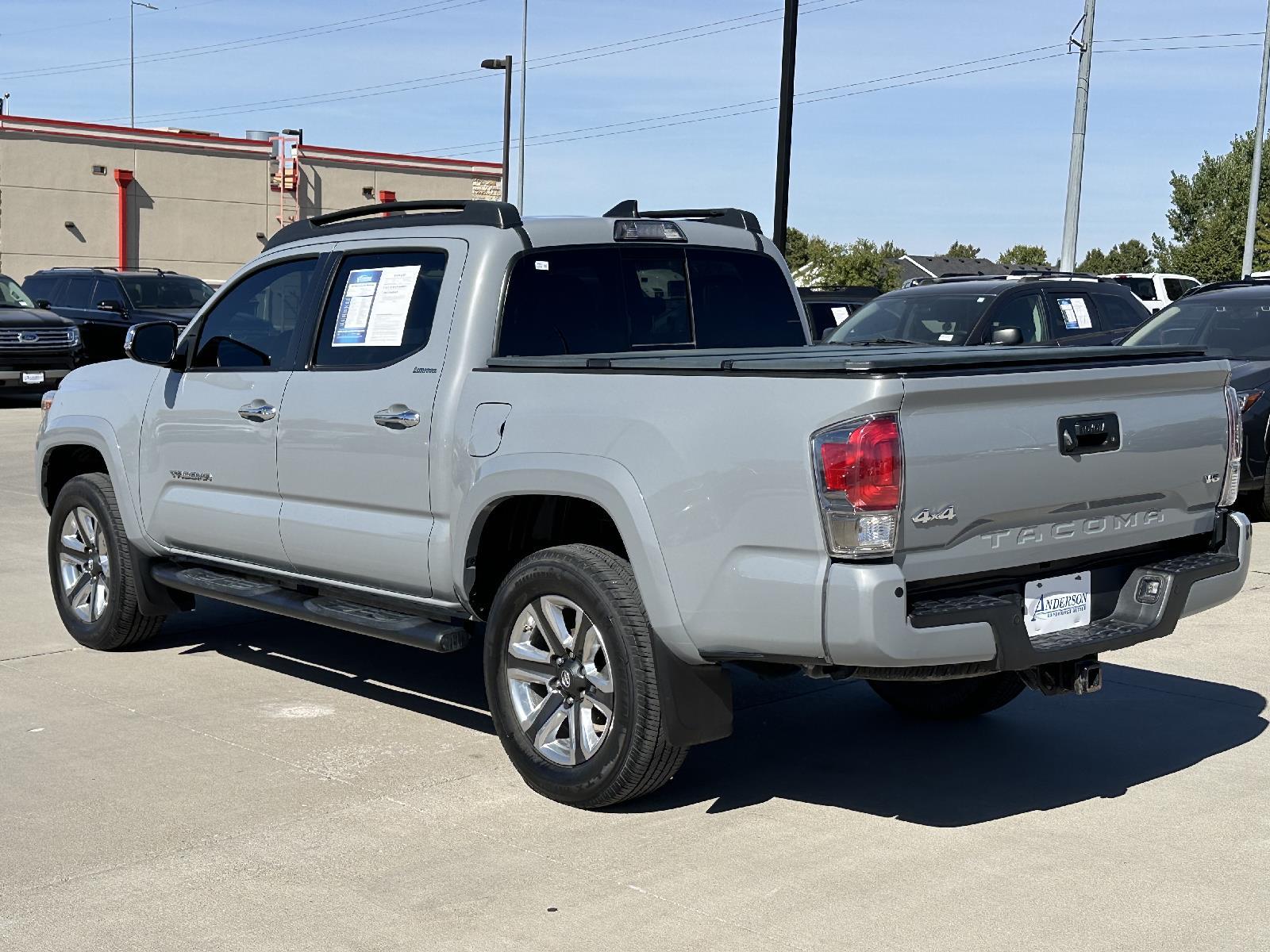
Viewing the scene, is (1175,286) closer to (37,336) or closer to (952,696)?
(37,336)

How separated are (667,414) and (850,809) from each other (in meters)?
1.52

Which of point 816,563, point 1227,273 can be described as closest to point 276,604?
point 816,563

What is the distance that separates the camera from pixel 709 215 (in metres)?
7.29

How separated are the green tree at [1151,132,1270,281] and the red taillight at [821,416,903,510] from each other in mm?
69045

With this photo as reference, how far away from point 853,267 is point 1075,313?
53543mm

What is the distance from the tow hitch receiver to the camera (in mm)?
5203

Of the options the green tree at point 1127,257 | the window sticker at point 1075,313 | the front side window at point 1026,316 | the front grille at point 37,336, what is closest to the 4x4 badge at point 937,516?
the front side window at point 1026,316

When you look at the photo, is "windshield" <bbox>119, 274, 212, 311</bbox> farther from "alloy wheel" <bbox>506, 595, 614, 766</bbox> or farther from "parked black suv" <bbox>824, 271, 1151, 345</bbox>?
"alloy wheel" <bbox>506, 595, 614, 766</bbox>

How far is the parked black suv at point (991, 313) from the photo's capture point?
14.5m

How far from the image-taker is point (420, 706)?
6.74 meters

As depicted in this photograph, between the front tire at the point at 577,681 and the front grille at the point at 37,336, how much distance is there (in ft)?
58.8

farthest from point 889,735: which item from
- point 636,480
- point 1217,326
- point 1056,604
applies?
point 1217,326

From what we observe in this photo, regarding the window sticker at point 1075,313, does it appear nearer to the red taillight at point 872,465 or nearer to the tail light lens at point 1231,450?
the tail light lens at point 1231,450

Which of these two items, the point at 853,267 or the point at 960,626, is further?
the point at 853,267
